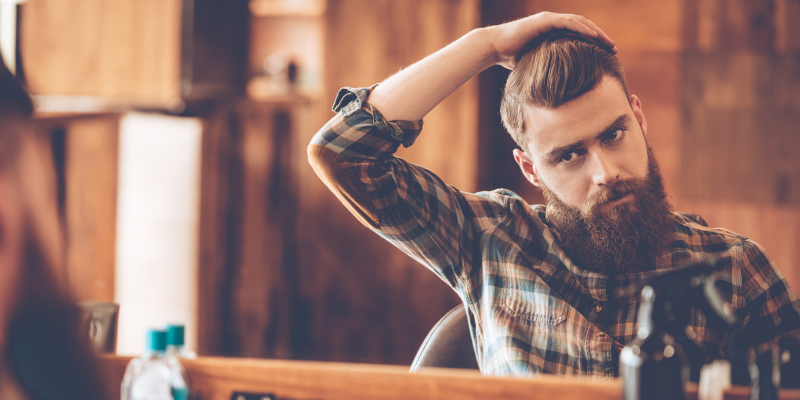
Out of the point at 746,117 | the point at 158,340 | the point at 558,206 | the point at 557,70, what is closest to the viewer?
the point at 158,340

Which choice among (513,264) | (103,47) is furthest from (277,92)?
(513,264)

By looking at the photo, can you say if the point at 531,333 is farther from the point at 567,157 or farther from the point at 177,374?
the point at 177,374

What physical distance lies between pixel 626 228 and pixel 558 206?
0.15 meters

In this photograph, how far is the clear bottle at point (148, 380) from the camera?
81 centimetres

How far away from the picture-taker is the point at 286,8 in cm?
295

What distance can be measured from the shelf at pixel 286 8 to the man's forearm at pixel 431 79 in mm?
1825

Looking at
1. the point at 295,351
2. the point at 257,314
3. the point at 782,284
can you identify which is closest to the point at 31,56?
the point at 257,314

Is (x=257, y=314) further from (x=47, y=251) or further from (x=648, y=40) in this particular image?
(x=47, y=251)

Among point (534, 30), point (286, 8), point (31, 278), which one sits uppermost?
point (286, 8)

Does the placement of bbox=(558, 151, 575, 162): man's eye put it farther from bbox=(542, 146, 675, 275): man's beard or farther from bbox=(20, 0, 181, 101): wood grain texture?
bbox=(20, 0, 181, 101): wood grain texture

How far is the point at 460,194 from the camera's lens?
50.0 inches

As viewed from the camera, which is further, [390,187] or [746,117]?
[746,117]

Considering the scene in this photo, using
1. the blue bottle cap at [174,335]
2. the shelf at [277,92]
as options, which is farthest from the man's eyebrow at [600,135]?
the shelf at [277,92]

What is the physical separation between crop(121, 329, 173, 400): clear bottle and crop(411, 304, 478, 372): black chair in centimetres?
46
